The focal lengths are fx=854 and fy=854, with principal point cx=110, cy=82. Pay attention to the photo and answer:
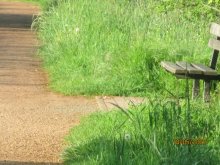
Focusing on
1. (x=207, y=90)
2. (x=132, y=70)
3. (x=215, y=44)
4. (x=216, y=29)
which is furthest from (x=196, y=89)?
(x=132, y=70)

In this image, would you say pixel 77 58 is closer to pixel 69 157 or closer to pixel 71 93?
pixel 71 93

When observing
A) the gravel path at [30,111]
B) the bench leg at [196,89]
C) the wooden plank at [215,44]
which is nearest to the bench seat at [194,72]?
the bench leg at [196,89]

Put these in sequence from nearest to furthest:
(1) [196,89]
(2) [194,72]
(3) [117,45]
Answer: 1. (2) [194,72]
2. (1) [196,89]
3. (3) [117,45]

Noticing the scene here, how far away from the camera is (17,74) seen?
1381cm

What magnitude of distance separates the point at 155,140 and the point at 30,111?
382 cm

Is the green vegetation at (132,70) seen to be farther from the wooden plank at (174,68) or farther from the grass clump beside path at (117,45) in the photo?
the wooden plank at (174,68)

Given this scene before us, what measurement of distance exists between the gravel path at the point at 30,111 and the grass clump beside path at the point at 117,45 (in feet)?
1.19

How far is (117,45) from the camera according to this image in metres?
13.3

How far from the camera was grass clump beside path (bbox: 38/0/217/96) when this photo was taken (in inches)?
475

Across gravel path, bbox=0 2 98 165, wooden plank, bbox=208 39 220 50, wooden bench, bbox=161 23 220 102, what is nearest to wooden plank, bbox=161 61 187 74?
wooden bench, bbox=161 23 220 102

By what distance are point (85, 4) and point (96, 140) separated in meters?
8.54

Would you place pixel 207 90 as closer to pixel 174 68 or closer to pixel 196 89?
pixel 196 89

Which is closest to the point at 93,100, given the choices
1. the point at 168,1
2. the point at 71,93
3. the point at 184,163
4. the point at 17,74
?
the point at 71,93

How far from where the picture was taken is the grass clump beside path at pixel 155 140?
666 centimetres
